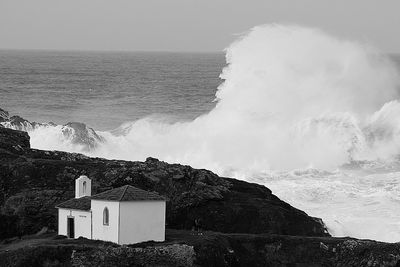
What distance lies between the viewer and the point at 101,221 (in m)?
39.4

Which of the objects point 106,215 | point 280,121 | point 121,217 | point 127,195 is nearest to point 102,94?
point 280,121

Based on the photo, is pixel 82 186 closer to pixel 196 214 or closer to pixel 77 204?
pixel 77 204

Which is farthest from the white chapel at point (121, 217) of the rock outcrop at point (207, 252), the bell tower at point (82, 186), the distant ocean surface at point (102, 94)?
the distant ocean surface at point (102, 94)

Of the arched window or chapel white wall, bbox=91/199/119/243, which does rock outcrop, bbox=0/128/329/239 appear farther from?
the arched window

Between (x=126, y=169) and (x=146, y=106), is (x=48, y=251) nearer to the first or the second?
(x=126, y=169)

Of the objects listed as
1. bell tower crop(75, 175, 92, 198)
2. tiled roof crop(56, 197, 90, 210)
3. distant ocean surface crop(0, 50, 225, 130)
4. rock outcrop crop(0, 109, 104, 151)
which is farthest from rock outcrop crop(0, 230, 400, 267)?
distant ocean surface crop(0, 50, 225, 130)

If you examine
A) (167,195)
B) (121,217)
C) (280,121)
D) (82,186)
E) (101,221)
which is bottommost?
(280,121)

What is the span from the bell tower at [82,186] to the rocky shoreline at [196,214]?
2159 mm

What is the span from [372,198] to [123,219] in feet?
69.3

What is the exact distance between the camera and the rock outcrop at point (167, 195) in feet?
149

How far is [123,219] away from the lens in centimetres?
3878

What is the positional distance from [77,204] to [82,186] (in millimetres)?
1471

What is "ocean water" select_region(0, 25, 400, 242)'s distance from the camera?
58.5 meters

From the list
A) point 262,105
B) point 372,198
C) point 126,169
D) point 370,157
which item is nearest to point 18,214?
point 126,169
